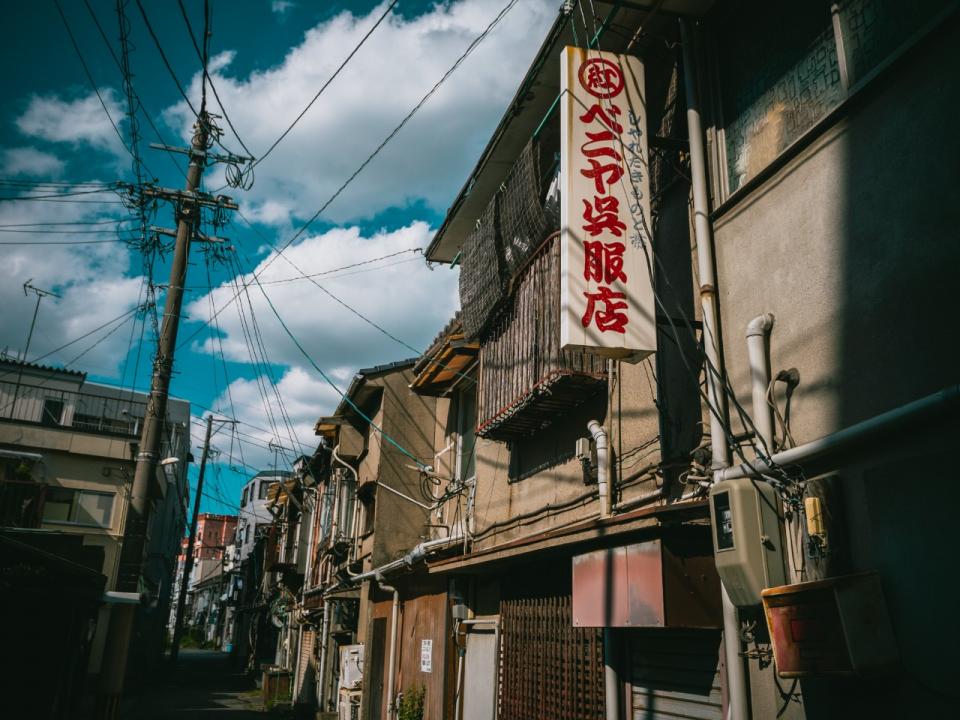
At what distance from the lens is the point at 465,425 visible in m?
16.0

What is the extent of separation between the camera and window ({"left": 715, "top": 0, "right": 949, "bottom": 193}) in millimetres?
5598

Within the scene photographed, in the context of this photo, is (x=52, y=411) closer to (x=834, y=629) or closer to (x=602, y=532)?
(x=602, y=532)

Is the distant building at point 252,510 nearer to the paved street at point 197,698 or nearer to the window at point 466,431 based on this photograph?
the paved street at point 197,698

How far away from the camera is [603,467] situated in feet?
27.7

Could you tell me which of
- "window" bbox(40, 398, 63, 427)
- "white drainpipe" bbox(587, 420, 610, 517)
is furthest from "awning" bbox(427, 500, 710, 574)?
"window" bbox(40, 398, 63, 427)

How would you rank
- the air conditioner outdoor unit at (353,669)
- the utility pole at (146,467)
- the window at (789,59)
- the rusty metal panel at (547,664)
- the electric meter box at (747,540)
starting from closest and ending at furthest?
the electric meter box at (747,540) → the window at (789,59) → the rusty metal panel at (547,664) → the utility pole at (146,467) → the air conditioner outdoor unit at (353,669)

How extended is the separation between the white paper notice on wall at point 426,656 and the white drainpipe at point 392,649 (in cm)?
183

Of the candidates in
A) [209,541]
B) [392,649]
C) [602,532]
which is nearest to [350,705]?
[392,649]

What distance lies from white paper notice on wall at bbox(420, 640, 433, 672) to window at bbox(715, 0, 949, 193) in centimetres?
1031

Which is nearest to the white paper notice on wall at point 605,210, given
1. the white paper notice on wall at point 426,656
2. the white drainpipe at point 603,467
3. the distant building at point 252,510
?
the white drainpipe at point 603,467

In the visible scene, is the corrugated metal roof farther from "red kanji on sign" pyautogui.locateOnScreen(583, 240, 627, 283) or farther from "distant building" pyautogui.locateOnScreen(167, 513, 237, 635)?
"distant building" pyautogui.locateOnScreen(167, 513, 237, 635)

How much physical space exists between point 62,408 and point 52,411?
0.43 m

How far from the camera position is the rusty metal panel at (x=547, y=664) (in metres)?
8.26

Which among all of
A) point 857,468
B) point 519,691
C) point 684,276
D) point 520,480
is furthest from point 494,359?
point 857,468
